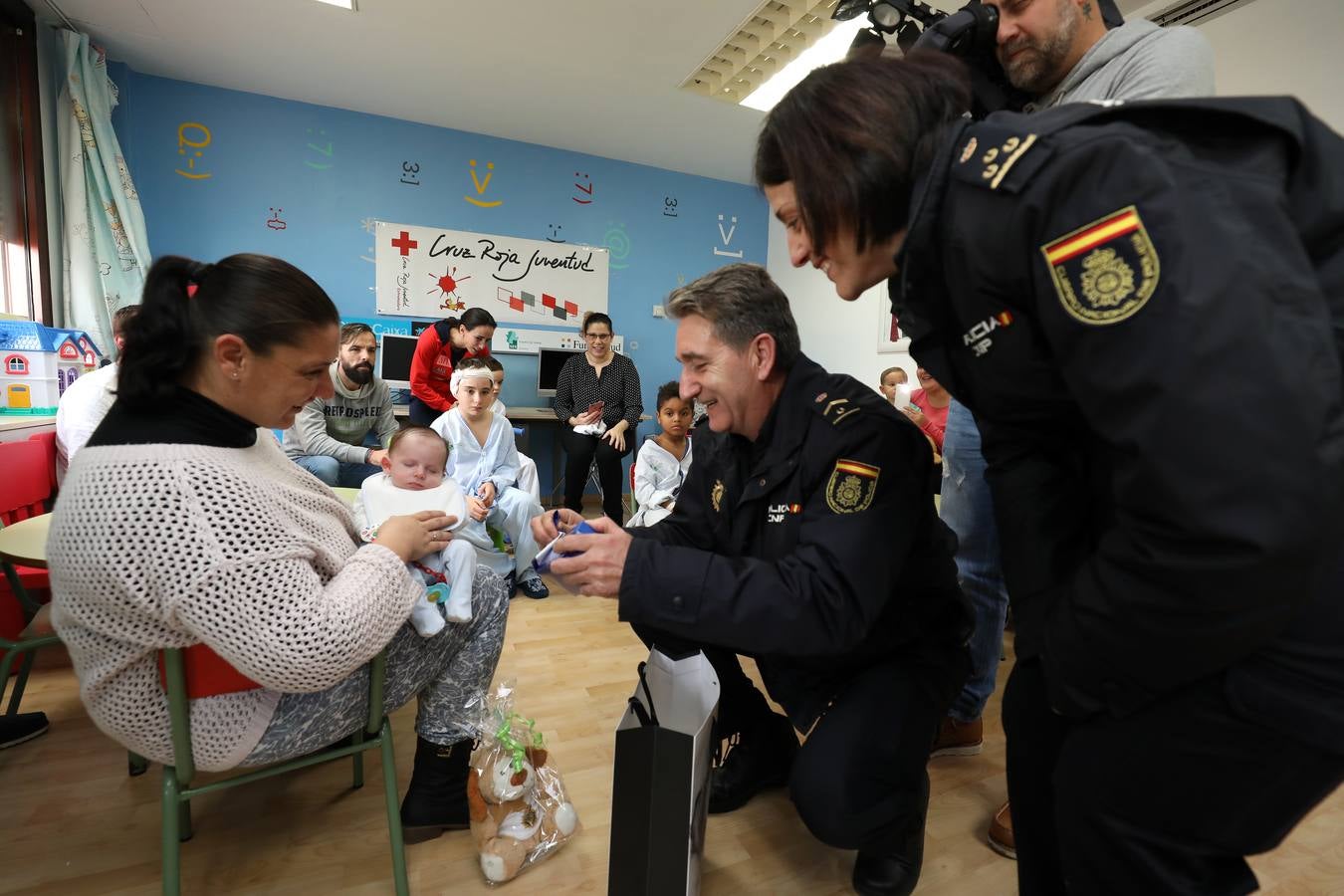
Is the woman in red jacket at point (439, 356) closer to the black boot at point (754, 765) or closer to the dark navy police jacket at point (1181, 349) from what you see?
the black boot at point (754, 765)

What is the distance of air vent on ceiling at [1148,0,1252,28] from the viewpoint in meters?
2.80

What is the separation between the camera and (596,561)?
1.08m

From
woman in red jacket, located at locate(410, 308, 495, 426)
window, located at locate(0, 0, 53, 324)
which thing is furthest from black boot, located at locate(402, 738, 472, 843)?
window, located at locate(0, 0, 53, 324)

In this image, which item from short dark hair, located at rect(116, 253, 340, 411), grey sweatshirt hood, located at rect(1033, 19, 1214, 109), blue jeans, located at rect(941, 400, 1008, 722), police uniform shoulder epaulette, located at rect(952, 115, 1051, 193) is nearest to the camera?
police uniform shoulder epaulette, located at rect(952, 115, 1051, 193)

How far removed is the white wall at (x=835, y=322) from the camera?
540cm

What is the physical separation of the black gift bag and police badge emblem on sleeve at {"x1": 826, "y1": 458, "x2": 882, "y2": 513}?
0.38 meters

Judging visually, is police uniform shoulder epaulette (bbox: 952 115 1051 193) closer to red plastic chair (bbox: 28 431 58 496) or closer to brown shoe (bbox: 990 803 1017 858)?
brown shoe (bbox: 990 803 1017 858)

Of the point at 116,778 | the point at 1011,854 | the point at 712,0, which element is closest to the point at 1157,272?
the point at 1011,854

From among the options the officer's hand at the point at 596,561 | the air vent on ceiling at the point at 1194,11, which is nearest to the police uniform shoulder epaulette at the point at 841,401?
the officer's hand at the point at 596,561

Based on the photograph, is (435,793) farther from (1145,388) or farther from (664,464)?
(664,464)

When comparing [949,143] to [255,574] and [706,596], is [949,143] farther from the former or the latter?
[255,574]

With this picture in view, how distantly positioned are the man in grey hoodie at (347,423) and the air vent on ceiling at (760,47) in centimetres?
259

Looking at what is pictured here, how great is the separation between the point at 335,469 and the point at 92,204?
2.26 metres

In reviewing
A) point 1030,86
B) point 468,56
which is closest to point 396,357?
point 468,56
